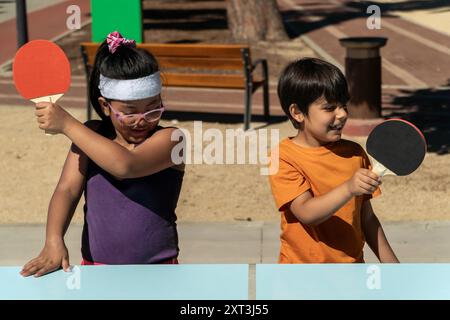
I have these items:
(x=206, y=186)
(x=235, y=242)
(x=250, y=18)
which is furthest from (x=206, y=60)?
(x=250, y=18)

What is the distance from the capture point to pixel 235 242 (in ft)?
24.4

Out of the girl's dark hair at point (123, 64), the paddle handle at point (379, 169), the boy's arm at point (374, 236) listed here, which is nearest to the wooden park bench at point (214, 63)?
the boy's arm at point (374, 236)

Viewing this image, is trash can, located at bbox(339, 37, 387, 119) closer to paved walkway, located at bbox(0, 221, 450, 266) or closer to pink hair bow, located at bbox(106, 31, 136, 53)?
paved walkway, located at bbox(0, 221, 450, 266)

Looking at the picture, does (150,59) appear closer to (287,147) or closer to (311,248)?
(287,147)

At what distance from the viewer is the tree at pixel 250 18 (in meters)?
19.1

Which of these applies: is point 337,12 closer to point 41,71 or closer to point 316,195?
point 316,195

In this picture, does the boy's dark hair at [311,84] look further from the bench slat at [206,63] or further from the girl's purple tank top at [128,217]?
the bench slat at [206,63]

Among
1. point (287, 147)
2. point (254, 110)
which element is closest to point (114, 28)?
point (254, 110)

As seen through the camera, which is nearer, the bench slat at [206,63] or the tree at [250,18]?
the bench slat at [206,63]

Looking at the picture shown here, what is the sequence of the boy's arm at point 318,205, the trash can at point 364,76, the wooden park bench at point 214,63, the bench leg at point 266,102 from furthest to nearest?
the bench leg at point 266,102 → the wooden park bench at point 214,63 → the trash can at point 364,76 → the boy's arm at point 318,205

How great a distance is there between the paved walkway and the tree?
11.7 meters

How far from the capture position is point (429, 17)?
977 inches

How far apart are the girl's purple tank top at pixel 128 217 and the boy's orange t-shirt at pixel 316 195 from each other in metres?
0.43

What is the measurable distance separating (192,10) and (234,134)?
15.9 metres
